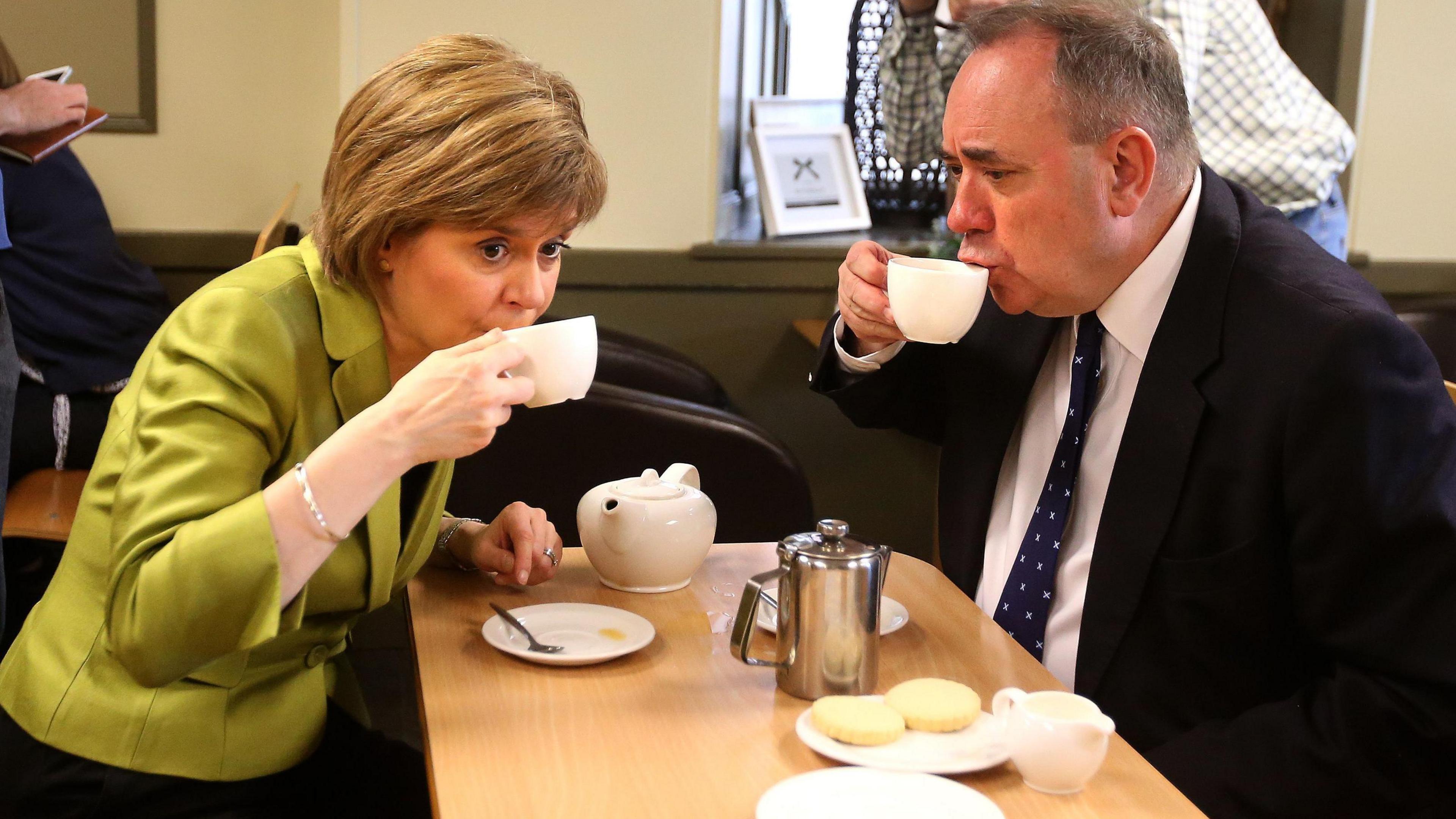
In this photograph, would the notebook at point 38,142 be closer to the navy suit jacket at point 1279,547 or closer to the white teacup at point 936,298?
the white teacup at point 936,298

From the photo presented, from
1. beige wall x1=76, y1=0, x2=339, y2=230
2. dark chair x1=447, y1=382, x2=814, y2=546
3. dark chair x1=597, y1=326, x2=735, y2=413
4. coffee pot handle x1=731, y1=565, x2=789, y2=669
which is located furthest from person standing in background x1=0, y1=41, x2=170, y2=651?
coffee pot handle x1=731, y1=565, x2=789, y2=669

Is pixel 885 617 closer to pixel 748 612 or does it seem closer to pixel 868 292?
pixel 748 612

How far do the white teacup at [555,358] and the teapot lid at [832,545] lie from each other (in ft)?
0.82

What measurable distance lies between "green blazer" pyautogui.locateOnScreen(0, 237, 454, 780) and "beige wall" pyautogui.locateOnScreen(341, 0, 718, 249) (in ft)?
6.44

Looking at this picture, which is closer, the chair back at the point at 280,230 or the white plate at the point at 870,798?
the white plate at the point at 870,798

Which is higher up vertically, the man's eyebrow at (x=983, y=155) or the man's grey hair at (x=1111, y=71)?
the man's grey hair at (x=1111, y=71)

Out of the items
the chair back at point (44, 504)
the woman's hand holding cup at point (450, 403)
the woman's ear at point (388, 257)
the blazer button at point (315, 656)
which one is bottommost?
the chair back at point (44, 504)

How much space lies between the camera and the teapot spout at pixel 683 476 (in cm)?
158

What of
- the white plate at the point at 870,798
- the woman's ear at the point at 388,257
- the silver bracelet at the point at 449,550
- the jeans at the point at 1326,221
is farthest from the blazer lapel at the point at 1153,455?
the jeans at the point at 1326,221

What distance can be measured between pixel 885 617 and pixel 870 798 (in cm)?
43

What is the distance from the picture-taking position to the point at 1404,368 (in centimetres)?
132

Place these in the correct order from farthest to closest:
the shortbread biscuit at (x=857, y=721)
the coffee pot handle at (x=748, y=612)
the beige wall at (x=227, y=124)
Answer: the beige wall at (x=227, y=124)
the coffee pot handle at (x=748, y=612)
the shortbread biscuit at (x=857, y=721)

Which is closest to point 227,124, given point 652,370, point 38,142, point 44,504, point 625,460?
point 38,142

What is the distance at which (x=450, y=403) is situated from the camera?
1108mm
